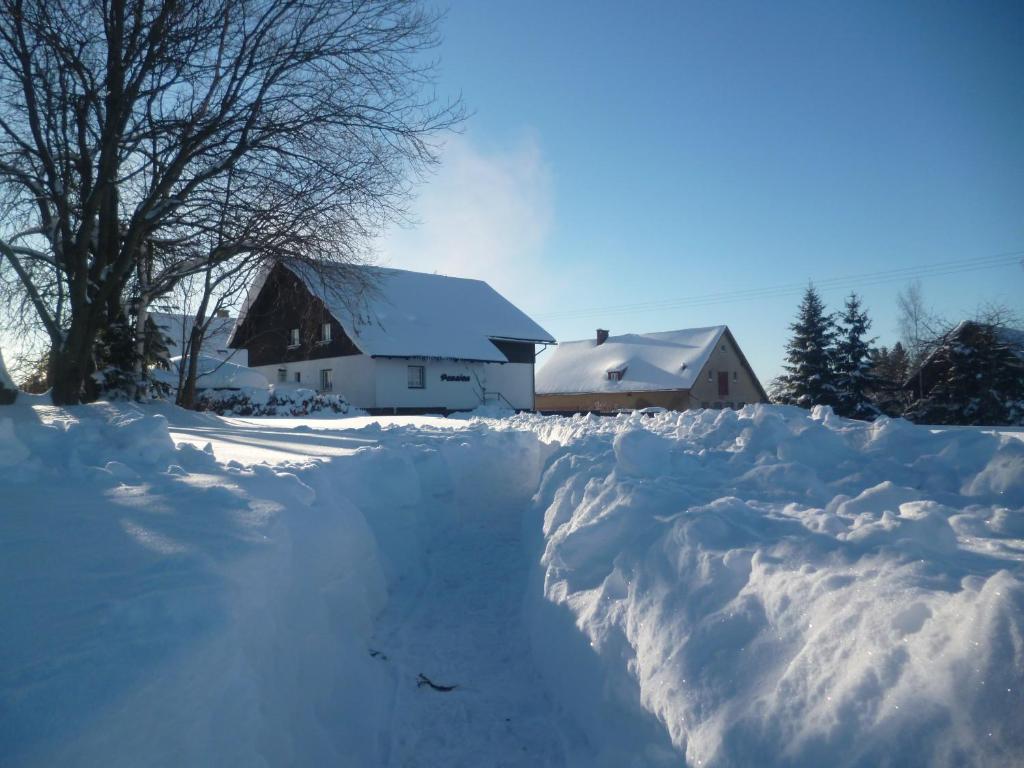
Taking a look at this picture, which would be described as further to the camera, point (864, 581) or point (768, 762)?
point (864, 581)

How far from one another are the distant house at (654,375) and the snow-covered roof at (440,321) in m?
6.55

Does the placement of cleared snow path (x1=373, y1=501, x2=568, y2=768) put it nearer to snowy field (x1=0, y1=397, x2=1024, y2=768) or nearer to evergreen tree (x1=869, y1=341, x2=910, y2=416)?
snowy field (x1=0, y1=397, x2=1024, y2=768)

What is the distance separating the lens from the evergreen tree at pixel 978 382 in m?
22.2

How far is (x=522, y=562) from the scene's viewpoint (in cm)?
673

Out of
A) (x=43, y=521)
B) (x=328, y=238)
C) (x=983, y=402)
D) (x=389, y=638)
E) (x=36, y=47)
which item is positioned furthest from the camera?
(x=983, y=402)

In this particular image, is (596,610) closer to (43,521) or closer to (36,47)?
(43,521)

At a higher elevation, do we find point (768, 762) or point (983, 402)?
point (983, 402)

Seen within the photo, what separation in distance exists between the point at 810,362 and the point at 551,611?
28.4m

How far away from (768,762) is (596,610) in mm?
1716

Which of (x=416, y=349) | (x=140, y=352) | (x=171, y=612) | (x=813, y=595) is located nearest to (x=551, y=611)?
(x=813, y=595)

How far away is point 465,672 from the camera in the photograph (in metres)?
4.45

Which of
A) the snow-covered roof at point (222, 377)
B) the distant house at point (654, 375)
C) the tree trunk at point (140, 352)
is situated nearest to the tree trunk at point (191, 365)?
the tree trunk at point (140, 352)

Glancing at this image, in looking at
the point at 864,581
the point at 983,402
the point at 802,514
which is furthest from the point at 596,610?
the point at 983,402

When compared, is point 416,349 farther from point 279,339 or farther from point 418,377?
point 279,339
